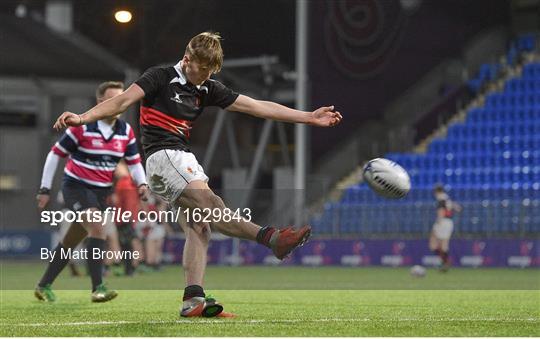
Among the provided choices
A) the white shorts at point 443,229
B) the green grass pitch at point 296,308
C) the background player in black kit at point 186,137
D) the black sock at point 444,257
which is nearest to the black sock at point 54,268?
the green grass pitch at point 296,308

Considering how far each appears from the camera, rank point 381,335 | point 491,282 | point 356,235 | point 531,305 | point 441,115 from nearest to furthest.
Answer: point 381,335 < point 531,305 < point 491,282 < point 356,235 < point 441,115

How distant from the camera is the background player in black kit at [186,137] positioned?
7180 mm

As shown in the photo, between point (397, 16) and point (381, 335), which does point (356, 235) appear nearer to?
point (397, 16)

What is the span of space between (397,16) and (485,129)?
148 inches

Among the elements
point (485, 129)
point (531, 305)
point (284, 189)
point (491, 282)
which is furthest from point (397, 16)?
point (531, 305)

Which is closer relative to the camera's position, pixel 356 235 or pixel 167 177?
pixel 167 177

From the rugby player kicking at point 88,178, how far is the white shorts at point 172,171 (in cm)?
247

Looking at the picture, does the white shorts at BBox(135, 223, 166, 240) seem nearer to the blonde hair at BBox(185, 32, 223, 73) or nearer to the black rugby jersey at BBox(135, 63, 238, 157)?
the black rugby jersey at BBox(135, 63, 238, 157)

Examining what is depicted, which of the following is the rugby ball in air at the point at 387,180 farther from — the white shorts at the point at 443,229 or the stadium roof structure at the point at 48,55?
the stadium roof structure at the point at 48,55

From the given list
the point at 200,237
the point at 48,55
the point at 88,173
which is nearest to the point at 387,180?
the point at 200,237

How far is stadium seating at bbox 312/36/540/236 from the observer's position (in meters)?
21.4

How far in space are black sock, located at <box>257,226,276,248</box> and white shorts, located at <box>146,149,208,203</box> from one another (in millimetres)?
647

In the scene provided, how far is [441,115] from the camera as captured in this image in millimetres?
26906

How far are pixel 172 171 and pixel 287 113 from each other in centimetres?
98
